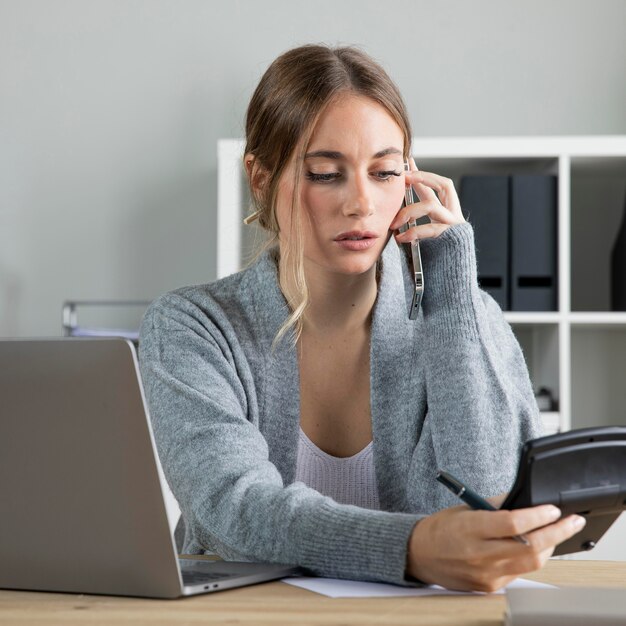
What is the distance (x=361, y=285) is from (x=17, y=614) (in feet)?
2.63

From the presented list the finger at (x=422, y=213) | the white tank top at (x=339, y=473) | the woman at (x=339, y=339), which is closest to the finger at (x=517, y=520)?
the woman at (x=339, y=339)

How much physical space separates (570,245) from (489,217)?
0.38 m

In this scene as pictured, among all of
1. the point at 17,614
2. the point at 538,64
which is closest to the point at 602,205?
the point at 538,64

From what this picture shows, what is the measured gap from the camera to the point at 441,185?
1.49m

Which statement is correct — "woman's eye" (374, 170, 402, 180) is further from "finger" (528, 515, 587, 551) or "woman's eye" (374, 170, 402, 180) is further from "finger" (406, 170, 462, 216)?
"finger" (528, 515, 587, 551)

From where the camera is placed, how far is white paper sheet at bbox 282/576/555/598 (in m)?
0.87

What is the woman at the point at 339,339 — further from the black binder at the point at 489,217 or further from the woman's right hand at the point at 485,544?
the black binder at the point at 489,217

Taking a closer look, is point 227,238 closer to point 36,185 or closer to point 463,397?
point 36,185

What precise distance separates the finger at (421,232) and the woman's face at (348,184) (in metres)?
0.04

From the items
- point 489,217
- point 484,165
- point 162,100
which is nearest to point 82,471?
point 489,217

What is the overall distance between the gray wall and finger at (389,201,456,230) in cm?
137

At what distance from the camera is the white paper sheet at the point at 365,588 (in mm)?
873

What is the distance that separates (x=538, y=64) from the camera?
108 inches

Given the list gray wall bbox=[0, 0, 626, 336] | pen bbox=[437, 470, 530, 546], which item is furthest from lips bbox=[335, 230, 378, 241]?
gray wall bbox=[0, 0, 626, 336]
